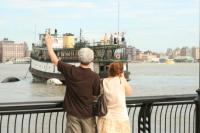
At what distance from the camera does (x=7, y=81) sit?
277ft

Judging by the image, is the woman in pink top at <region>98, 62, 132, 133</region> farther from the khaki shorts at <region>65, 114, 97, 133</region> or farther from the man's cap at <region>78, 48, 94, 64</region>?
the man's cap at <region>78, 48, 94, 64</region>

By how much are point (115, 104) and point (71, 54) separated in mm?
62351

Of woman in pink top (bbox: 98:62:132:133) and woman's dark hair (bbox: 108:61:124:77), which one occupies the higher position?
woman's dark hair (bbox: 108:61:124:77)

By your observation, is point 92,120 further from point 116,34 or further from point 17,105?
point 116,34

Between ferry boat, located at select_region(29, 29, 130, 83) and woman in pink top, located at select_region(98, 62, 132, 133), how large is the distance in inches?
2174

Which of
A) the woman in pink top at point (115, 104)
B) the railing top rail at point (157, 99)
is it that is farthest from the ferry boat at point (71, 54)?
the woman in pink top at point (115, 104)

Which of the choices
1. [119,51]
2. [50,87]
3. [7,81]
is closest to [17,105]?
[50,87]

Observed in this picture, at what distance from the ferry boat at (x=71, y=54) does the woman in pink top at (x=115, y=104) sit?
55217 mm

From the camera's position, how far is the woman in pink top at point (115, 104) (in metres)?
6.82

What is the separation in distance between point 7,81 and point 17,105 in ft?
260

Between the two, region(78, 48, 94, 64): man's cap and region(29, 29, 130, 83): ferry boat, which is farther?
region(29, 29, 130, 83): ferry boat

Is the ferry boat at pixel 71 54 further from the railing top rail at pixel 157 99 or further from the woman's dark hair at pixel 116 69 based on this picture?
the woman's dark hair at pixel 116 69

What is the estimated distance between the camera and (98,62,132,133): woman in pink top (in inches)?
268

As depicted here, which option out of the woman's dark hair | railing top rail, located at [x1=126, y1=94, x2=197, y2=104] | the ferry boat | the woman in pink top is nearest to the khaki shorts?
the woman in pink top
